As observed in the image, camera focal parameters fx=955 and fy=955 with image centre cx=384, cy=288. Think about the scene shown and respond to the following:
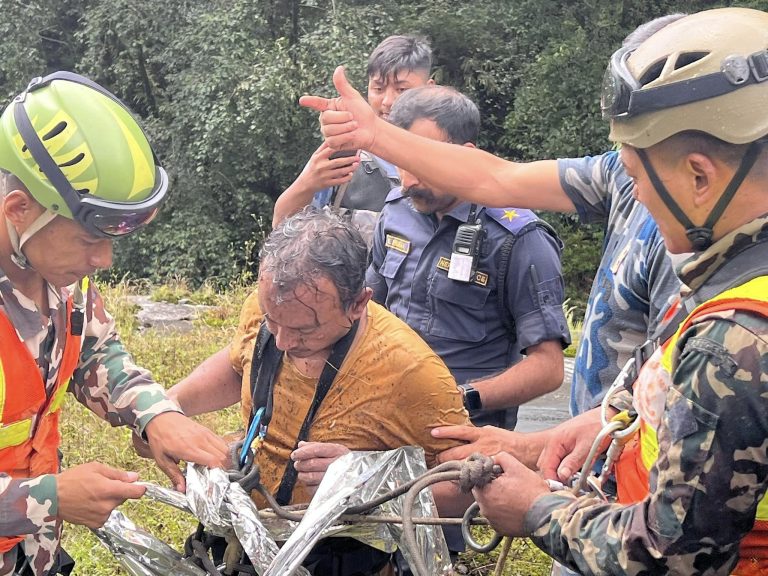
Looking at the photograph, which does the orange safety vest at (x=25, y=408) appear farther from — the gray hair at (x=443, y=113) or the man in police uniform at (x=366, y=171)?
the gray hair at (x=443, y=113)

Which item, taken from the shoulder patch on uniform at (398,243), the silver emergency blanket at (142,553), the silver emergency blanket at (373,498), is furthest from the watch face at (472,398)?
the silver emergency blanket at (142,553)

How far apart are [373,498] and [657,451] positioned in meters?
0.84

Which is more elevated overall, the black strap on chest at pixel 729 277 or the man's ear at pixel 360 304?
the black strap on chest at pixel 729 277

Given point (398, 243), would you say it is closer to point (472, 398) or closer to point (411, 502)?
point (472, 398)

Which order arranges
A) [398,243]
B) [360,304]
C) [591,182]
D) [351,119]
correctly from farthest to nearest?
[398,243] < [351,119] < [591,182] < [360,304]

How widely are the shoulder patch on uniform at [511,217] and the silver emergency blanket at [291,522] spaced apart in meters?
1.12

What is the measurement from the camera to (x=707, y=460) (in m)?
1.58

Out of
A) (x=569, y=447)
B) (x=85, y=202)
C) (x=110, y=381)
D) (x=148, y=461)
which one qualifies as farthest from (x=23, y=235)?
(x=148, y=461)

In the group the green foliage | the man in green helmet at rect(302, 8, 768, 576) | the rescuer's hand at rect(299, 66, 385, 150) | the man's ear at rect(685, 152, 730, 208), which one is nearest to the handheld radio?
the rescuer's hand at rect(299, 66, 385, 150)

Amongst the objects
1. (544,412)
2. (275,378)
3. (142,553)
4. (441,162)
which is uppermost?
(441,162)

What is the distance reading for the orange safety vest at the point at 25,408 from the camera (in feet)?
7.52

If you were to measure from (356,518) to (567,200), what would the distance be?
4.05 ft

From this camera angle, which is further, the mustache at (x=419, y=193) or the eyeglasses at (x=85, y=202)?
the mustache at (x=419, y=193)

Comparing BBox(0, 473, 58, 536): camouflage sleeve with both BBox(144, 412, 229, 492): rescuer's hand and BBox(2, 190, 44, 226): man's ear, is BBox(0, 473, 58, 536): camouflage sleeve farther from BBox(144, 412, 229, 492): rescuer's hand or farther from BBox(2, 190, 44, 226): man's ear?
BBox(2, 190, 44, 226): man's ear
